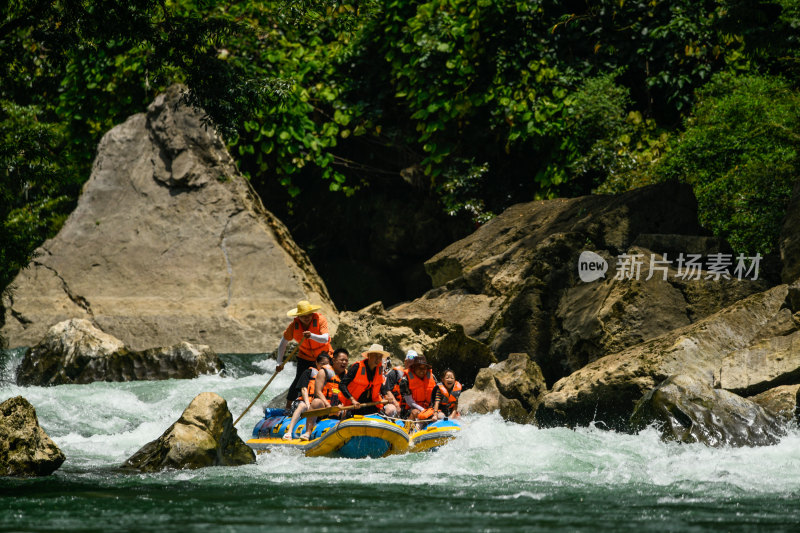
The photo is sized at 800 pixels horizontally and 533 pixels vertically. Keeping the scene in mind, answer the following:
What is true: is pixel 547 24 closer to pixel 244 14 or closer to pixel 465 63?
pixel 465 63

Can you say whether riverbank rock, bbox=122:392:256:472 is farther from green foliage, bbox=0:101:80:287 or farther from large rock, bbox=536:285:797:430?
large rock, bbox=536:285:797:430

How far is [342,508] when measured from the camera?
616 cm

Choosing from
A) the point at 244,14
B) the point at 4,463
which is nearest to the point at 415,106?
the point at 244,14

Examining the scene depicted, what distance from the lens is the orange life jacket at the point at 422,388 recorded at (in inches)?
411

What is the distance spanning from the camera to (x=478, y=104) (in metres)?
16.1

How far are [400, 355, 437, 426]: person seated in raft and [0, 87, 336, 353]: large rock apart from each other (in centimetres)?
483

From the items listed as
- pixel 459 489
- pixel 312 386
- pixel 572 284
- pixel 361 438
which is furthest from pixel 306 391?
pixel 572 284

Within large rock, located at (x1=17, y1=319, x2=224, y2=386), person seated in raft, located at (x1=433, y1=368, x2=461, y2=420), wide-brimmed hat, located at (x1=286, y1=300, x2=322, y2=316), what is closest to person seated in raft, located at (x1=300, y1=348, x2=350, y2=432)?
wide-brimmed hat, located at (x1=286, y1=300, x2=322, y2=316)

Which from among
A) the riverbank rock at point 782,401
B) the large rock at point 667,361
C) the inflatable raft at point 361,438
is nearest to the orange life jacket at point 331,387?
the inflatable raft at point 361,438

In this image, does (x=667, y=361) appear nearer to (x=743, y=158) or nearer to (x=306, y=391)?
(x=306, y=391)

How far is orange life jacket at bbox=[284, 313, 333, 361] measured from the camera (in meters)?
10.8

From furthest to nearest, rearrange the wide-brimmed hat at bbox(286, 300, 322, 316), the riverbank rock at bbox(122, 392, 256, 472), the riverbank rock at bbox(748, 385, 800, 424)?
the wide-brimmed hat at bbox(286, 300, 322, 316), the riverbank rock at bbox(748, 385, 800, 424), the riverbank rock at bbox(122, 392, 256, 472)

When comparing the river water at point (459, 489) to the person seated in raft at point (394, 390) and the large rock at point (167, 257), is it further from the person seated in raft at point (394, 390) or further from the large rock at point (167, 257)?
the large rock at point (167, 257)

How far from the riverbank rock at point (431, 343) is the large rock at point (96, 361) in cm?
258
